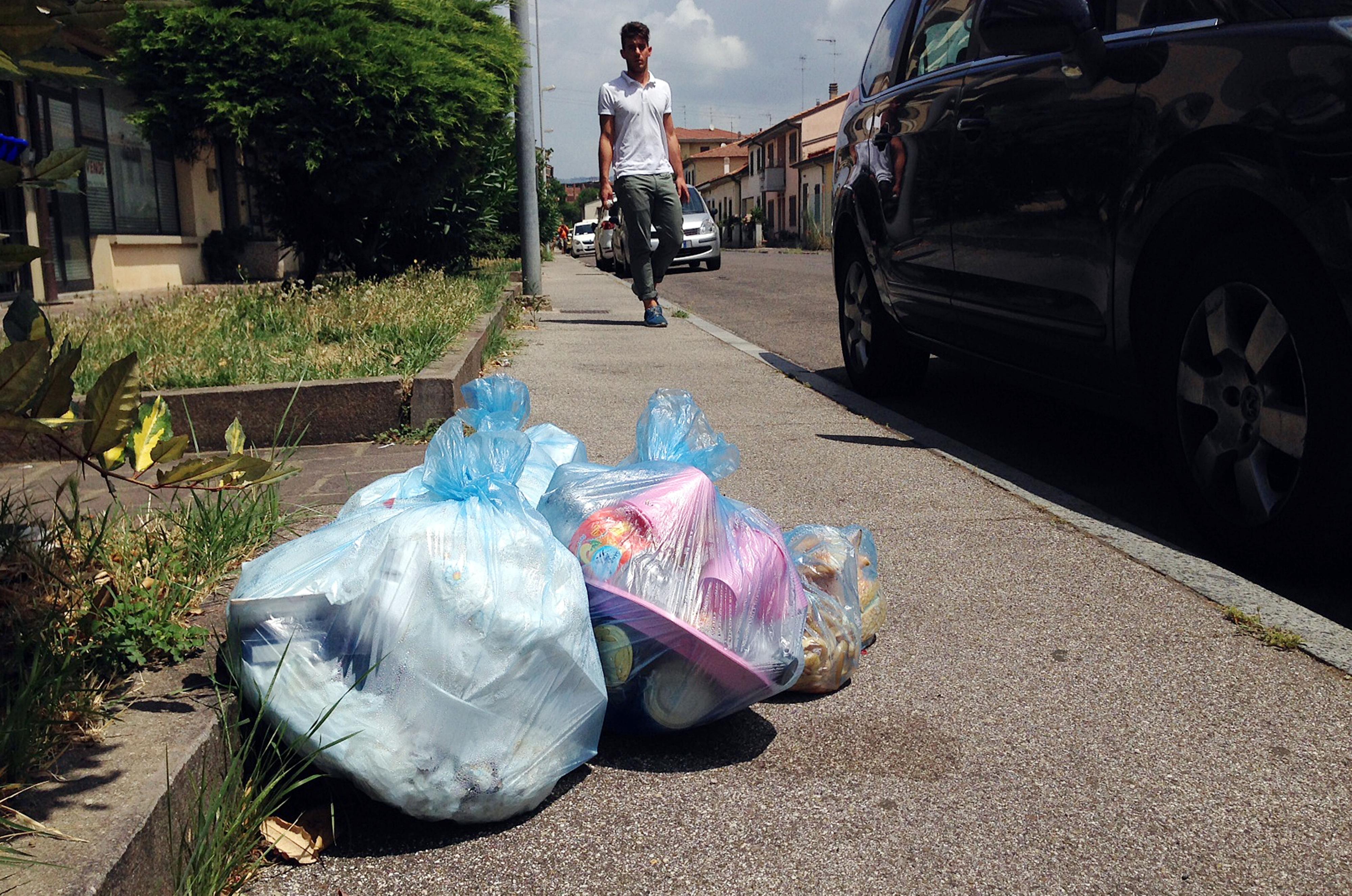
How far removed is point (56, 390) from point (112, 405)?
83 millimetres

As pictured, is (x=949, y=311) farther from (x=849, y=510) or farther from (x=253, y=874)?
(x=253, y=874)

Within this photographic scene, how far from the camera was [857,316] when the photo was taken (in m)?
5.93

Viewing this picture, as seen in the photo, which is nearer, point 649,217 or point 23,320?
point 23,320

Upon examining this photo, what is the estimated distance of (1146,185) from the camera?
3.29 meters

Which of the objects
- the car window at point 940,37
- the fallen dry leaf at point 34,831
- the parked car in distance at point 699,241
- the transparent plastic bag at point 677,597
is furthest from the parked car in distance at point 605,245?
the fallen dry leaf at point 34,831

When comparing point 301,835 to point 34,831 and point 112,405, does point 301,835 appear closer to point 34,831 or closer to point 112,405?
point 34,831

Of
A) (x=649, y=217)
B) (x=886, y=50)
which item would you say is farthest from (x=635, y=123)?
(x=886, y=50)

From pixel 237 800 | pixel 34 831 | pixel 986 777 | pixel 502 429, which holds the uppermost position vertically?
pixel 502 429

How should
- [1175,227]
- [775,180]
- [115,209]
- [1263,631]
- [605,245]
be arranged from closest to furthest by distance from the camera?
[1263,631], [1175,227], [115,209], [605,245], [775,180]

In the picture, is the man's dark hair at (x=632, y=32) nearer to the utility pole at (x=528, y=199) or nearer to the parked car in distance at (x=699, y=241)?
the utility pole at (x=528, y=199)

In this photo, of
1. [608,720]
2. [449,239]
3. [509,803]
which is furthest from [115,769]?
[449,239]

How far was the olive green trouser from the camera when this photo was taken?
8.59m

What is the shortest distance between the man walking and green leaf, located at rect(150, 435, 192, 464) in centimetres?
697

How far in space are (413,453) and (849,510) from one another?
1.62m
